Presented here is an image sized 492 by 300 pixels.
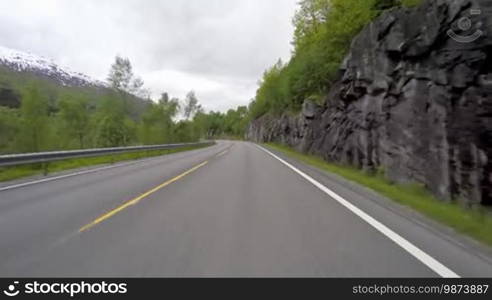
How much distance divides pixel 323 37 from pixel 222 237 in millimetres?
34142

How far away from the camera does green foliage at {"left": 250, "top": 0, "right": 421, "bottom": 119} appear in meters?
31.2

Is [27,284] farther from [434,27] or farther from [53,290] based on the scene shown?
[434,27]

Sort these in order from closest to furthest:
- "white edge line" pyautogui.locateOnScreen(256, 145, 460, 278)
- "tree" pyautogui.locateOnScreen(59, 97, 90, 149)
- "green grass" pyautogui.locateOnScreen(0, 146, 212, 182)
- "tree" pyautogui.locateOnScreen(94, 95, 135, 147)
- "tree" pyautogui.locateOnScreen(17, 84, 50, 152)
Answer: "white edge line" pyautogui.locateOnScreen(256, 145, 460, 278), "green grass" pyautogui.locateOnScreen(0, 146, 212, 182), "tree" pyautogui.locateOnScreen(17, 84, 50, 152), "tree" pyautogui.locateOnScreen(94, 95, 135, 147), "tree" pyautogui.locateOnScreen(59, 97, 90, 149)

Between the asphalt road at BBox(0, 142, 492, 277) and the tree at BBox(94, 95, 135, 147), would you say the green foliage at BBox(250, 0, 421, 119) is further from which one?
the asphalt road at BBox(0, 142, 492, 277)

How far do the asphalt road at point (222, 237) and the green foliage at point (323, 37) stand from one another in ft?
68.4

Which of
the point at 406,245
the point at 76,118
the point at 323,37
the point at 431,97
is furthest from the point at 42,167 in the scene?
the point at 76,118

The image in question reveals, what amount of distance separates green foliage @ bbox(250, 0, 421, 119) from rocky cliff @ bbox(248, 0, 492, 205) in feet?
29.1

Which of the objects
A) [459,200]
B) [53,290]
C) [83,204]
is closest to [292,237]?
[53,290]

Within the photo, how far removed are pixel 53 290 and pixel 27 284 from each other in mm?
353

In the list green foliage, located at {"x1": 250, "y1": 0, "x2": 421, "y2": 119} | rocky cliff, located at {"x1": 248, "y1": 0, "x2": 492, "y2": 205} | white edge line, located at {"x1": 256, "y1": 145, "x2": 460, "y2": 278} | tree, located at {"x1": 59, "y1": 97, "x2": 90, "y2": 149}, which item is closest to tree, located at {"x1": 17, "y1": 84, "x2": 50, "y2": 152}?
tree, located at {"x1": 59, "y1": 97, "x2": 90, "y2": 149}

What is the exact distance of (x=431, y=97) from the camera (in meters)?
14.0

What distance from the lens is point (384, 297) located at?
4117mm

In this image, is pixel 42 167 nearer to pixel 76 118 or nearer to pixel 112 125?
pixel 112 125

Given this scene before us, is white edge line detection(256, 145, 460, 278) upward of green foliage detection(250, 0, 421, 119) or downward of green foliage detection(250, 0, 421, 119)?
downward
